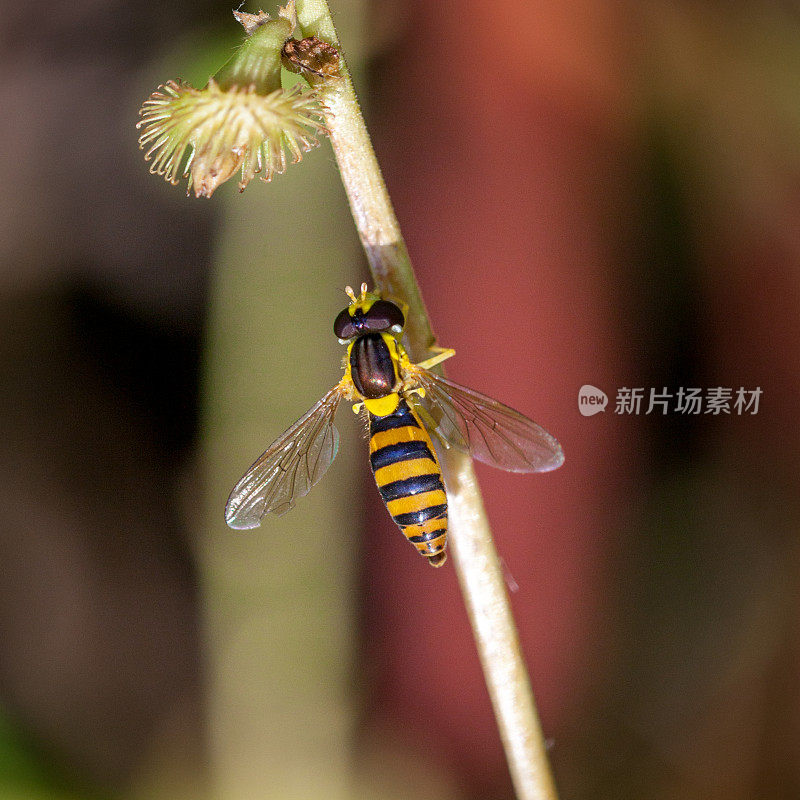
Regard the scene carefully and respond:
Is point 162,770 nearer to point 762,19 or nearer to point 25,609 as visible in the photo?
point 25,609

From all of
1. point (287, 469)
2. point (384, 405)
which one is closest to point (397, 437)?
point (384, 405)

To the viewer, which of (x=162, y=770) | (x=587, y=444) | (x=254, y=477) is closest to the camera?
(x=254, y=477)

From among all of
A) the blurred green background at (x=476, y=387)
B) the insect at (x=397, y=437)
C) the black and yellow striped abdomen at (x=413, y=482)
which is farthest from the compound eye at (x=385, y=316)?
the blurred green background at (x=476, y=387)

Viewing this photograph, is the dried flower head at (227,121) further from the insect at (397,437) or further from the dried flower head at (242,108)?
the insect at (397,437)

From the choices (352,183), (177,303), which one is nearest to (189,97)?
(352,183)

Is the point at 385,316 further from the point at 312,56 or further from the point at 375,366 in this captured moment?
the point at 312,56

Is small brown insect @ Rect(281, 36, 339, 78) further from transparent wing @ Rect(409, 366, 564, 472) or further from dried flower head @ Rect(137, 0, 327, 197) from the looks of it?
transparent wing @ Rect(409, 366, 564, 472)

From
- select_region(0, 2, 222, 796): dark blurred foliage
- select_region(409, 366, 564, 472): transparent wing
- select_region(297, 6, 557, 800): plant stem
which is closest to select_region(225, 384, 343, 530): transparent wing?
select_region(409, 366, 564, 472): transparent wing
